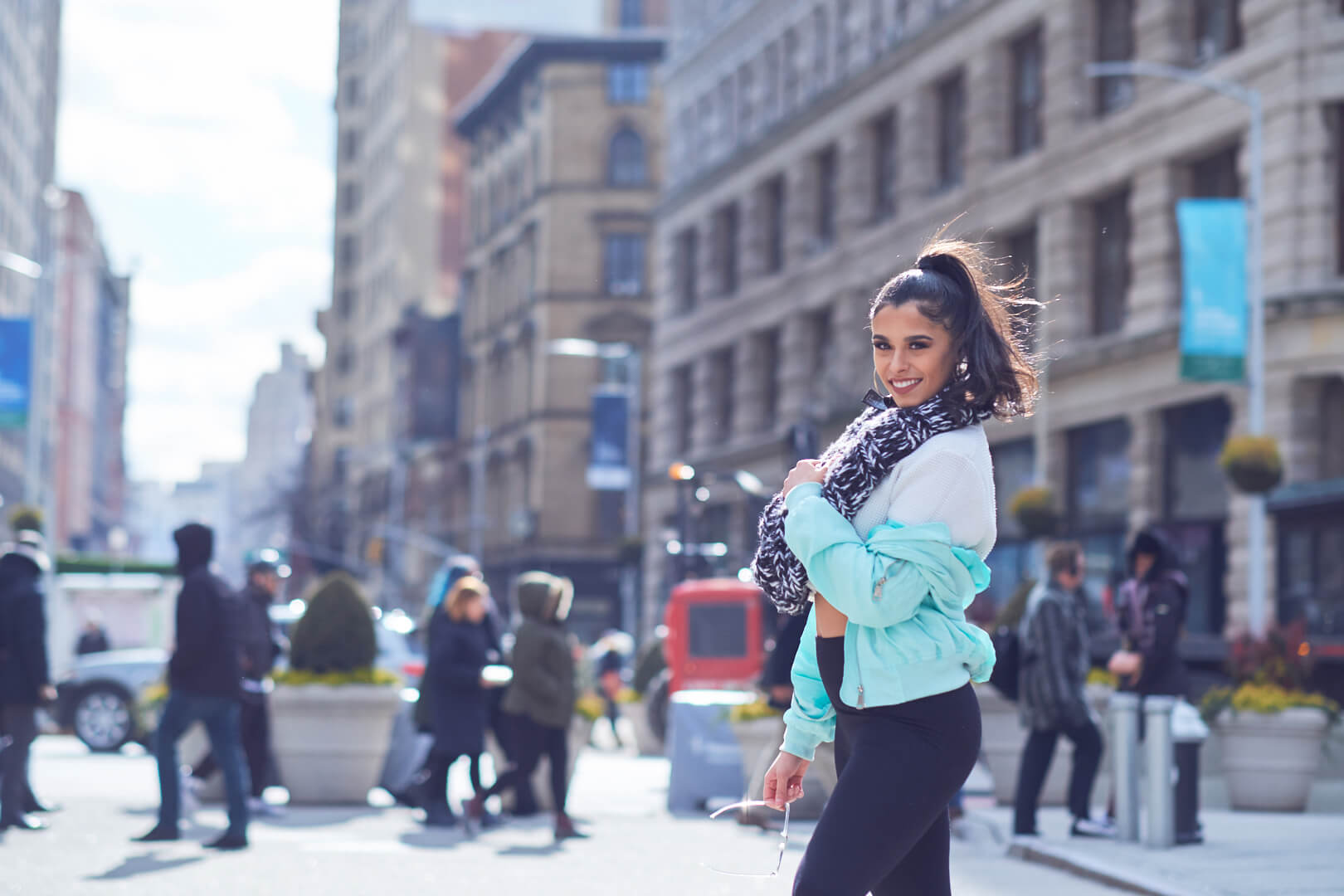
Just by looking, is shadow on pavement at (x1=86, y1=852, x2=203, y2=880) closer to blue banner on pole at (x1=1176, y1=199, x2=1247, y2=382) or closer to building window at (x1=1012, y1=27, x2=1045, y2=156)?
blue banner on pole at (x1=1176, y1=199, x2=1247, y2=382)

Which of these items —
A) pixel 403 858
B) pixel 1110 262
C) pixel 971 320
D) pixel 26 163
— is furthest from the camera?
pixel 26 163

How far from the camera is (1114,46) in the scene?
3189 centimetres

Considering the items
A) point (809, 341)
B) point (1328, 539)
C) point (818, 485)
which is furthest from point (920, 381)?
point (809, 341)

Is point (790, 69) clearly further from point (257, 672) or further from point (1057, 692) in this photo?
point (1057, 692)

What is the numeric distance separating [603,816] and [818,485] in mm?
11377

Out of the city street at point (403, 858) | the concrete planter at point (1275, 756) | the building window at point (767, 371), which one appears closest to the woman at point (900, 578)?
the city street at point (403, 858)

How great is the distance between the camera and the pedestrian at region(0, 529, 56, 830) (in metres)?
12.7

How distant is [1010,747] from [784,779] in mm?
11328

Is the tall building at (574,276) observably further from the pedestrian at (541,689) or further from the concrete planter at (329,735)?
the pedestrian at (541,689)

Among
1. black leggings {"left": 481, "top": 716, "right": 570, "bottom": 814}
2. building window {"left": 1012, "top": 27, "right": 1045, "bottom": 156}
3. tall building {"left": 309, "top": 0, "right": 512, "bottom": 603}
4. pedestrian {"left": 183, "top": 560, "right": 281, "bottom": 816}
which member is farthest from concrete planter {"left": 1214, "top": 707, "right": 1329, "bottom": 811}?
tall building {"left": 309, "top": 0, "right": 512, "bottom": 603}

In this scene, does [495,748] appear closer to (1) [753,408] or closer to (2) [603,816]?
(2) [603,816]

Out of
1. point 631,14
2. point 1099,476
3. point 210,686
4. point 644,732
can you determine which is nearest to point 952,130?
point 1099,476

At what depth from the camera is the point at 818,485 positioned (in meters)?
4.29

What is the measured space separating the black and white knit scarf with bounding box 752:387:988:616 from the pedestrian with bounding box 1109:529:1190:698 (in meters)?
8.29
